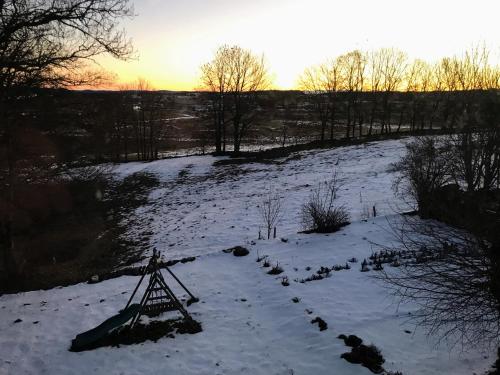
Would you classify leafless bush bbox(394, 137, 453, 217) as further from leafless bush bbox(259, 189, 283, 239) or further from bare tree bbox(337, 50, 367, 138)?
bare tree bbox(337, 50, 367, 138)

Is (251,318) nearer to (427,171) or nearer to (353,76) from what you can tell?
(427,171)

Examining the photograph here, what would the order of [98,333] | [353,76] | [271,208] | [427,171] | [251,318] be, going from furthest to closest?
[353,76]
[271,208]
[427,171]
[251,318]
[98,333]

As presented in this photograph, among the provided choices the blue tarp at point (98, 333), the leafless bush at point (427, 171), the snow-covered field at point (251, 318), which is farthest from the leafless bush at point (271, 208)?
the blue tarp at point (98, 333)

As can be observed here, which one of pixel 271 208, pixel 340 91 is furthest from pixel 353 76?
pixel 271 208

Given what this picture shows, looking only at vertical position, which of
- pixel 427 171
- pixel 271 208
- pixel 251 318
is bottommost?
pixel 251 318

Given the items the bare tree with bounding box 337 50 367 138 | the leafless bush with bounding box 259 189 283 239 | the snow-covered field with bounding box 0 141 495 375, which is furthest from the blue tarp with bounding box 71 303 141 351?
the bare tree with bounding box 337 50 367 138

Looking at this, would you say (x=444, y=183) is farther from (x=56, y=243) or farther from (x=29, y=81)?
(x=56, y=243)

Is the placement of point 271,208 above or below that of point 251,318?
above

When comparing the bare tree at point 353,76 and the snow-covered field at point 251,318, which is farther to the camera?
the bare tree at point 353,76

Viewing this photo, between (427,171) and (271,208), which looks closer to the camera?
(427,171)

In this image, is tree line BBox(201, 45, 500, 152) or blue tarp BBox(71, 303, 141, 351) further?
tree line BBox(201, 45, 500, 152)

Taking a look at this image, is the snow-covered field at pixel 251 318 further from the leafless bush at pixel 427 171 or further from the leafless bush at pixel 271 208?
the leafless bush at pixel 427 171

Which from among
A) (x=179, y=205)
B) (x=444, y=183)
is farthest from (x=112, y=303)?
(x=179, y=205)

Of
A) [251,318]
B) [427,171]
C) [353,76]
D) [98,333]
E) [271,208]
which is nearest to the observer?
[98,333]
